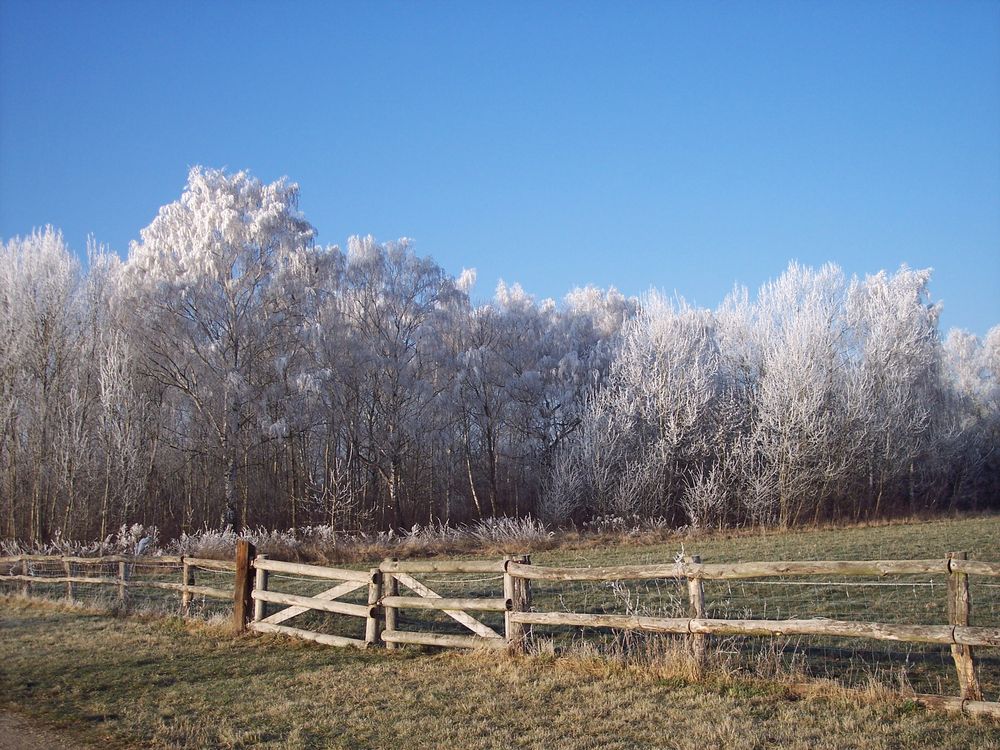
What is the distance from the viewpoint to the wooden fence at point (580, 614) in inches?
266

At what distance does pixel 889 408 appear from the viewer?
39188 mm

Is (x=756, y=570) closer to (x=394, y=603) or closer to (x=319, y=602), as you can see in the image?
(x=394, y=603)

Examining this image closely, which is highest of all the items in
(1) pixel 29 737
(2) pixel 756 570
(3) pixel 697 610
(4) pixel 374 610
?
(2) pixel 756 570

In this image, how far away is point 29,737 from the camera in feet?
22.9

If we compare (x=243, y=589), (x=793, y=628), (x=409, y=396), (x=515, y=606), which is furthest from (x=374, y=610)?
(x=409, y=396)

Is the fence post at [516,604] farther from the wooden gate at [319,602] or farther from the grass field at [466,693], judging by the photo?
the wooden gate at [319,602]

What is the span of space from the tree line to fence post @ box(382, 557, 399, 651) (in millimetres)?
20220

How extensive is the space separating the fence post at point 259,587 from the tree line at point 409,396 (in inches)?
706

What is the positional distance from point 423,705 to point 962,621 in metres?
4.91

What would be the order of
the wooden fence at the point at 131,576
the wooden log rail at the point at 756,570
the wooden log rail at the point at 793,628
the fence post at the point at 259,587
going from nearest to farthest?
the wooden log rail at the point at 793,628 → the wooden log rail at the point at 756,570 → the fence post at the point at 259,587 → the wooden fence at the point at 131,576

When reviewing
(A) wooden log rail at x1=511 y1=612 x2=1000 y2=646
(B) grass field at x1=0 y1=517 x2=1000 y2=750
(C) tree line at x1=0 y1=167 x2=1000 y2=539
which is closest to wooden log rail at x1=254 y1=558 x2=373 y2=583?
(B) grass field at x1=0 y1=517 x2=1000 y2=750

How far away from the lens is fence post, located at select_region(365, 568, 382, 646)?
411 inches

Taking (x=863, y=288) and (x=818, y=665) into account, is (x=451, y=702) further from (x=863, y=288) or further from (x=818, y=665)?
(x=863, y=288)

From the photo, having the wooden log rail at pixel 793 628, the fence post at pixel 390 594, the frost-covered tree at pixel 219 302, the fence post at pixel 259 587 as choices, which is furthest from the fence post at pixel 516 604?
the frost-covered tree at pixel 219 302
